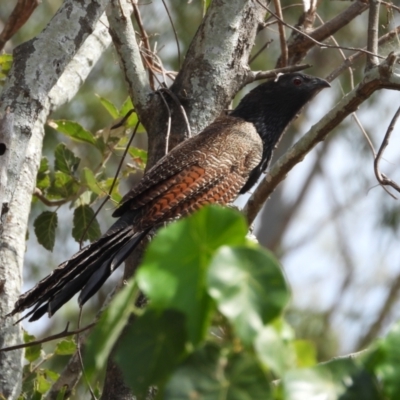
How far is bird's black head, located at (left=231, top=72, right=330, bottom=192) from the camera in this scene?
13.4 feet

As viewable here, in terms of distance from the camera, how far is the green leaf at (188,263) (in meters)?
0.98

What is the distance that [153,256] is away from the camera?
3.24 ft

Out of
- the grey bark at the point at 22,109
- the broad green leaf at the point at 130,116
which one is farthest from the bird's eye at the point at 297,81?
the grey bark at the point at 22,109

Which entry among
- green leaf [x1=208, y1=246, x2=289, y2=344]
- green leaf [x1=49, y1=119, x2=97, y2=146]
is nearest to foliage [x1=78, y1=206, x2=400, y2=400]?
green leaf [x1=208, y1=246, x2=289, y2=344]

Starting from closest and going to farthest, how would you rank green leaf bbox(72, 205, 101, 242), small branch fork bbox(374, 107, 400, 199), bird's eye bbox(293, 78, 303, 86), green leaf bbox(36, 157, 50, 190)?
small branch fork bbox(374, 107, 400, 199) → green leaf bbox(72, 205, 101, 242) → green leaf bbox(36, 157, 50, 190) → bird's eye bbox(293, 78, 303, 86)

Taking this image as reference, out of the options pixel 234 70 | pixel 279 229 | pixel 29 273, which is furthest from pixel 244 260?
pixel 279 229

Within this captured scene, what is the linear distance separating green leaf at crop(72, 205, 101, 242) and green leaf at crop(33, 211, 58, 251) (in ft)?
0.31

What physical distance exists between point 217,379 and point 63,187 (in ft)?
8.24

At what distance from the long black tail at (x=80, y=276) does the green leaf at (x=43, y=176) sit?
26.9 inches

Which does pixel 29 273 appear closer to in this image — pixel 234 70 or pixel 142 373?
pixel 234 70

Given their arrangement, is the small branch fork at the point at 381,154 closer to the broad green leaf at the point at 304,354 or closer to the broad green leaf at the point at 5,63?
the broad green leaf at the point at 304,354

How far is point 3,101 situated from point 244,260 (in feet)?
4.99

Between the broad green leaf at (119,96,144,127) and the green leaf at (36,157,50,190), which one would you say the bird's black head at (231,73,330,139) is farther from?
the green leaf at (36,157,50,190)

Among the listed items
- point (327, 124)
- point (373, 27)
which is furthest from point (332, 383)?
point (373, 27)
